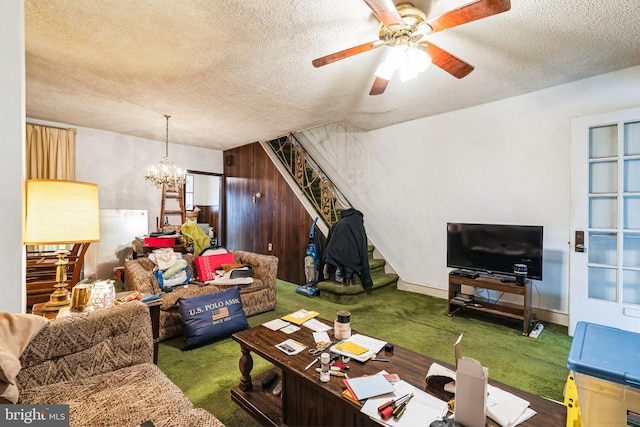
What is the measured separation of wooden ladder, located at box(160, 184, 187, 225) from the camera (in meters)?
5.48

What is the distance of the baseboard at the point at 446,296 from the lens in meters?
3.13

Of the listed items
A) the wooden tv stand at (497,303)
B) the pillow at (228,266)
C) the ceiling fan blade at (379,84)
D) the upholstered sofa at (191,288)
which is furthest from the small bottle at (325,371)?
the wooden tv stand at (497,303)

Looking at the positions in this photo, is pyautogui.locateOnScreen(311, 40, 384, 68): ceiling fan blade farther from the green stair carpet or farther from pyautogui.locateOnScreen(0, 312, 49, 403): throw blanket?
the green stair carpet

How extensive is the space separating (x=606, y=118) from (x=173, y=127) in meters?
5.48

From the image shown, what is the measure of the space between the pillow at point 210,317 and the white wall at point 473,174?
2696 millimetres

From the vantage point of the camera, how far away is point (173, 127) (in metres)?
4.65

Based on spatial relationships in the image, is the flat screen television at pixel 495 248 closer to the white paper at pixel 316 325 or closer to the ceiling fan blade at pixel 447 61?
the ceiling fan blade at pixel 447 61

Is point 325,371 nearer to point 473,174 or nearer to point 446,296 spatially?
point 446,296

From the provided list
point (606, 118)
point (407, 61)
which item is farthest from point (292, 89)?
point (606, 118)

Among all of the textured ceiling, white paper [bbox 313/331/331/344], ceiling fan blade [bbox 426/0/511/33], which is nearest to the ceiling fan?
ceiling fan blade [bbox 426/0/511/33]

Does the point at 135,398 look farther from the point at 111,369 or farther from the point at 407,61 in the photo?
the point at 407,61

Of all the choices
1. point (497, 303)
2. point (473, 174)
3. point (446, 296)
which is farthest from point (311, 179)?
point (497, 303)

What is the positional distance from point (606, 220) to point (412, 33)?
8.83 ft

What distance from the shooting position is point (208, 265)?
3.47 m
